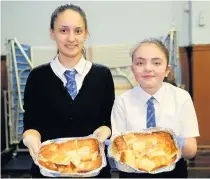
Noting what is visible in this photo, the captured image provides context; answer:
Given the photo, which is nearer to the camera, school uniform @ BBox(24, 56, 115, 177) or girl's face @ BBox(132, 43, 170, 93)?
girl's face @ BBox(132, 43, 170, 93)

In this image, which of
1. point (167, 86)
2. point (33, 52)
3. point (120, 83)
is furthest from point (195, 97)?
point (167, 86)

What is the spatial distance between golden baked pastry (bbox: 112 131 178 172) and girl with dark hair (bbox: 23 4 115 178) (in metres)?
0.11

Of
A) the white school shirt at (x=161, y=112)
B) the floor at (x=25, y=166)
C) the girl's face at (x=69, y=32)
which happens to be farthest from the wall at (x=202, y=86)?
the girl's face at (x=69, y=32)

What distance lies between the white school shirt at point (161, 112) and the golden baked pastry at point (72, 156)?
0.09 meters

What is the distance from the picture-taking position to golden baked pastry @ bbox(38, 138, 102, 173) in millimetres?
1062

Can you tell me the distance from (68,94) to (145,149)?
34 cm

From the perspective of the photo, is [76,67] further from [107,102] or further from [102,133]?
[102,133]

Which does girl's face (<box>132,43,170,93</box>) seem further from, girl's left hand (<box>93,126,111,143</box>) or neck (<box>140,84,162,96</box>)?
girl's left hand (<box>93,126,111,143</box>)

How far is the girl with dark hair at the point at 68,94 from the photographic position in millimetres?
1162

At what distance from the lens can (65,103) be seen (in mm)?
1184

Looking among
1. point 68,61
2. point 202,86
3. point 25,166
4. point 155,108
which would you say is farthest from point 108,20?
point 155,108

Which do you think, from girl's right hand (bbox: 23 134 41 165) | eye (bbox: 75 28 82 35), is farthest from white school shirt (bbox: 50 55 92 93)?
girl's right hand (bbox: 23 134 41 165)

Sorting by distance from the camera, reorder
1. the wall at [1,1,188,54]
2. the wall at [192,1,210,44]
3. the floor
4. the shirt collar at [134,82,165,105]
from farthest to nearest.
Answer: the wall at [1,1,188,54]
the wall at [192,1,210,44]
the floor
the shirt collar at [134,82,165,105]

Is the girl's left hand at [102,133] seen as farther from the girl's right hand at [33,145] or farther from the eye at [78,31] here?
the eye at [78,31]
